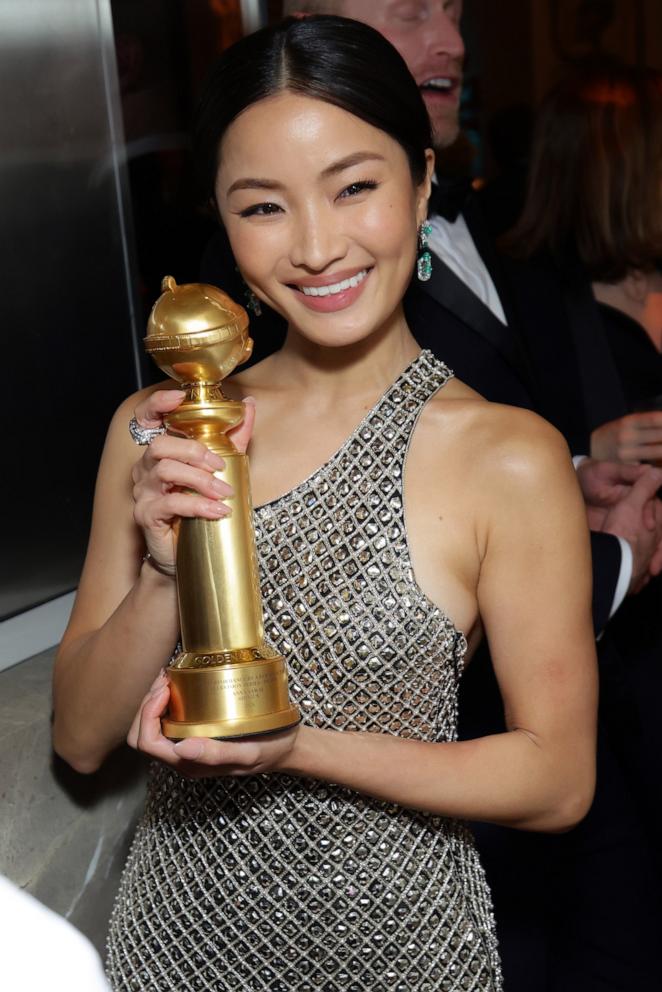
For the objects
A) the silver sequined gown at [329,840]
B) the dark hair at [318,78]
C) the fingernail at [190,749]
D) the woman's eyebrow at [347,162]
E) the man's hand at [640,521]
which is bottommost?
the man's hand at [640,521]

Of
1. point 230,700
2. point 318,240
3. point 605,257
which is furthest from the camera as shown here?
point 605,257

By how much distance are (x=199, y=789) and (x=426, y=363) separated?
55cm

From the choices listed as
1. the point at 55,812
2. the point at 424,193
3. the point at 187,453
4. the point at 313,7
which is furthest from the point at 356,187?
the point at 313,7

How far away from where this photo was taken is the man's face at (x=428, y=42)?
2125mm

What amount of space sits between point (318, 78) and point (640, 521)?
111cm

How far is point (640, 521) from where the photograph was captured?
84.4 inches

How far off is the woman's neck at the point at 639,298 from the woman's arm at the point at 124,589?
4.60 feet

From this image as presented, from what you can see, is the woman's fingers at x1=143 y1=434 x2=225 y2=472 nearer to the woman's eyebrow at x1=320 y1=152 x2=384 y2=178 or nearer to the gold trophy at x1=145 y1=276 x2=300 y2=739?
the gold trophy at x1=145 y1=276 x2=300 y2=739

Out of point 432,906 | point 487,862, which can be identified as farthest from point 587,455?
point 432,906

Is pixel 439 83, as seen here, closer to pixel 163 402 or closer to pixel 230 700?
pixel 163 402

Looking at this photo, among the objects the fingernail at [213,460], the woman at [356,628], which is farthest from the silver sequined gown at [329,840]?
the fingernail at [213,460]

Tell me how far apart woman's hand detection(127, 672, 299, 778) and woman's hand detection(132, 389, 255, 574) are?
0.13m

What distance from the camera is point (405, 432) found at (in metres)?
1.41

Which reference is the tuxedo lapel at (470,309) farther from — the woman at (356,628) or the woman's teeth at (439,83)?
the woman at (356,628)
